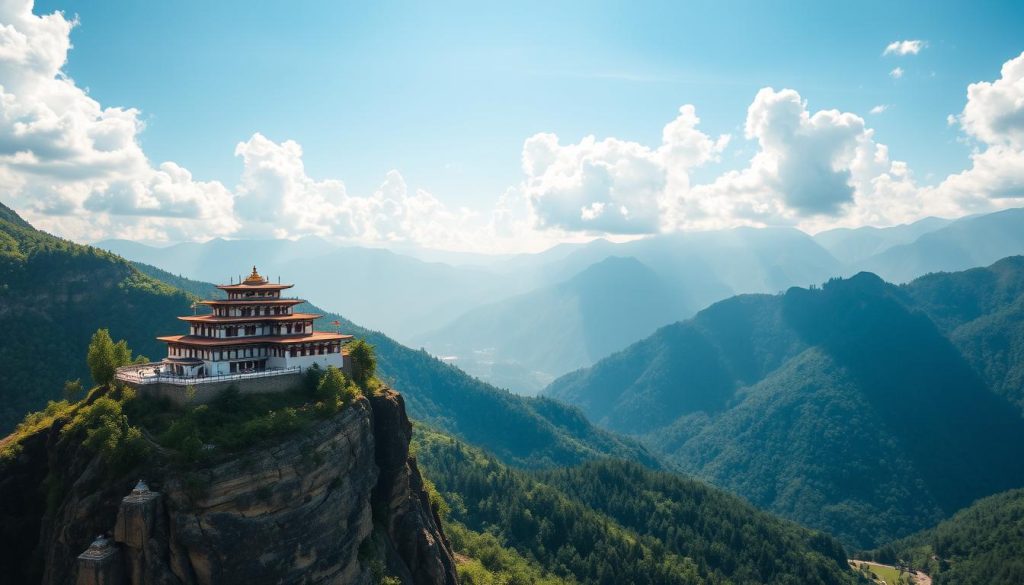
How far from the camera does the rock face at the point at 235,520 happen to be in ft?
129

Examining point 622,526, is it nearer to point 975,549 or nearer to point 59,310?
point 975,549

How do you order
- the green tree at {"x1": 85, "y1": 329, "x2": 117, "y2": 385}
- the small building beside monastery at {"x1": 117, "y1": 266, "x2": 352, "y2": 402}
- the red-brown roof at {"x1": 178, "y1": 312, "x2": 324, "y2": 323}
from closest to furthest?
the small building beside monastery at {"x1": 117, "y1": 266, "x2": 352, "y2": 402} → the green tree at {"x1": 85, "y1": 329, "x2": 117, "y2": 385} → the red-brown roof at {"x1": 178, "y1": 312, "x2": 324, "y2": 323}

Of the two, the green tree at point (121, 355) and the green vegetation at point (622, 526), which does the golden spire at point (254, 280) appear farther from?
the green vegetation at point (622, 526)

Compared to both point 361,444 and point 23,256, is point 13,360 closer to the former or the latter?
point 23,256

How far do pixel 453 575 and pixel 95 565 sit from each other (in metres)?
32.8

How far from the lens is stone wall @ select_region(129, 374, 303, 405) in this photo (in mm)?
49031

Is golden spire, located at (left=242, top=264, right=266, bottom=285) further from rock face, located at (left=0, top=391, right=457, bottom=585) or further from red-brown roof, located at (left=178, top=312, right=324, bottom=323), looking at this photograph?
rock face, located at (left=0, top=391, right=457, bottom=585)

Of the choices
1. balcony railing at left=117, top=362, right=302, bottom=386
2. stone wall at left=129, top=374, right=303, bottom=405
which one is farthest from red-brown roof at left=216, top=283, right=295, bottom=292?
stone wall at left=129, top=374, right=303, bottom=405

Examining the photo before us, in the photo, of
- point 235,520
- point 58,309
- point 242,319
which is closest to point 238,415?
point 235,520

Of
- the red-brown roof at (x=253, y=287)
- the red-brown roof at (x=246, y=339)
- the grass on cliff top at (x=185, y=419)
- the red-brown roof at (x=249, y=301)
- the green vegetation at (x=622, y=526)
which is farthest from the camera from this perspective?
the green vegetation at (x=622, y=526)

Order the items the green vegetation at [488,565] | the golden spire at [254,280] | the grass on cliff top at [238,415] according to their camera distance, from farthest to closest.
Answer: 1. the green vegetation at [488,565]
2. the golden spire at [254,280]
3. the grass on cliff top at [238,415]

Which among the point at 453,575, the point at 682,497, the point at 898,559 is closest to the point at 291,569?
the point at 453,575

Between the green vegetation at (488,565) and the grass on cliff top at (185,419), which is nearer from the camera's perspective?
the grass on cliff top at (185,419)

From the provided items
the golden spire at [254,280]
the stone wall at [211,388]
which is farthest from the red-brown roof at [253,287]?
the stone wall at [211,388]
